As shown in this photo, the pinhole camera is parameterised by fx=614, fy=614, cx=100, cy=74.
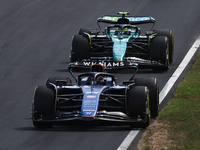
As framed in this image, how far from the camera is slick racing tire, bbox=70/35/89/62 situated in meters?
23.6

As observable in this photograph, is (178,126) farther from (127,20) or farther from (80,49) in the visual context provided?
(127,20)

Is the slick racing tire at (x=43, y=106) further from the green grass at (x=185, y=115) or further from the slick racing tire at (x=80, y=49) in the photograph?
the slick racing tire at (x=80, y=49)

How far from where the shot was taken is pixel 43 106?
14.4 m

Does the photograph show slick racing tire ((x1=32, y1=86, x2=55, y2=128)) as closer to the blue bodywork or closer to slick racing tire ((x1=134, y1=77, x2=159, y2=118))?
the blue bodywork

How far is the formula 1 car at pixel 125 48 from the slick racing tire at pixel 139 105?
7.30 m

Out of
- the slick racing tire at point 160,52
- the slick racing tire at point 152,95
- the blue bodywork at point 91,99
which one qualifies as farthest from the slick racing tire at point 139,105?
the slick racing tire at point 160,52

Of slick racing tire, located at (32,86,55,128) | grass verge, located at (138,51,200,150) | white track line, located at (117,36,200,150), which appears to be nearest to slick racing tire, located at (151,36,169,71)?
white track line, located at (117,36,200,150)

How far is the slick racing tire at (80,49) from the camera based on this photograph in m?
23.6

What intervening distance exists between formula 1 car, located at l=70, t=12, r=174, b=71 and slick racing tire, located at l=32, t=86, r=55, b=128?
24.2 ft

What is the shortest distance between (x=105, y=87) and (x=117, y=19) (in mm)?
10766

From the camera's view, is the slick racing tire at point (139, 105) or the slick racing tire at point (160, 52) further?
the slick racing tire at point (160, 52)

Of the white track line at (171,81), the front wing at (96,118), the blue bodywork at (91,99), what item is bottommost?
the white track line at (171,81)

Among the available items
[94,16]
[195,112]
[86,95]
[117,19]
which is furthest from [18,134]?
[94,16]

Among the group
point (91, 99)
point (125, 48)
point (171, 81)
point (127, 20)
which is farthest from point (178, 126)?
point (127, 20)
